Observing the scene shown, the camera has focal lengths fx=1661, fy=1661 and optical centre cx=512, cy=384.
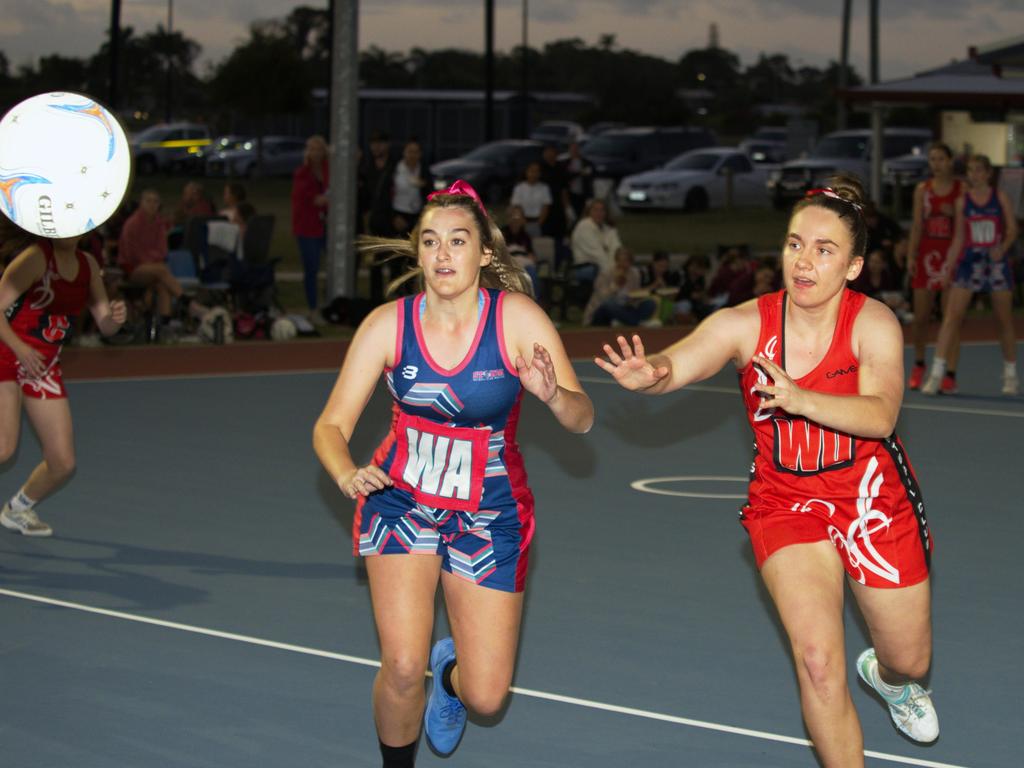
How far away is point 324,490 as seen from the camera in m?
10.6

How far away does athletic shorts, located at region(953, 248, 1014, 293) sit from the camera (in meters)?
13.8

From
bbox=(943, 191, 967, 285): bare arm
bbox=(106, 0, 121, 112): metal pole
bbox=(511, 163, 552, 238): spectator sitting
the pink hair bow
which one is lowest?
bbox=(943, 191, 967, 285): bare arm

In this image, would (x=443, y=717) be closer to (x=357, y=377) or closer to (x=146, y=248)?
(x=357, y=377)

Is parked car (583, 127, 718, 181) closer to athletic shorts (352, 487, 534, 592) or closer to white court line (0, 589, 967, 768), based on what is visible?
white court line (0, 589, 967, 768)

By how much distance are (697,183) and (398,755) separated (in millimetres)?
38215

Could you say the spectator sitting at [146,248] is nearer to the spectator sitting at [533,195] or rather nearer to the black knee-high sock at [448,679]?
the spectator sitting at [533,195]

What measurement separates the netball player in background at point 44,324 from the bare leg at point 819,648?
4600 mm

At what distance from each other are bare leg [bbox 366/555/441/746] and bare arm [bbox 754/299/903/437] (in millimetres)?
1218

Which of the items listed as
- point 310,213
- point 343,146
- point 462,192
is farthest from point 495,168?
point 462,192

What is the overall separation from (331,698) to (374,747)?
0.60 metres

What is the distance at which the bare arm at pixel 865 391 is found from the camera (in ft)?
15.8

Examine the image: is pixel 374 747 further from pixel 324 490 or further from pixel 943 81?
pixel 943 81

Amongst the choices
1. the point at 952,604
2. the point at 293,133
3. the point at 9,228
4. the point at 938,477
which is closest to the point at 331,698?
the point at 952,604

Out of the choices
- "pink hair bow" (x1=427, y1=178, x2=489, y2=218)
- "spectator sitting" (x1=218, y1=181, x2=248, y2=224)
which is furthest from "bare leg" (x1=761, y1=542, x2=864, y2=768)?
"spectator sitting" (x1=218, y1=181, x2=248, y2=224)
